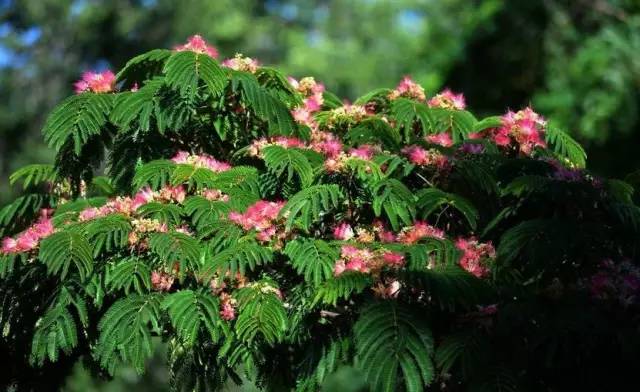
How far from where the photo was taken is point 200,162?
351 centimetres

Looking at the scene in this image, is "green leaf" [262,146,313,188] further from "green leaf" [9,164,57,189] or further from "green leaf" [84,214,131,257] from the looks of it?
"green leaf" [9,164,57,189]

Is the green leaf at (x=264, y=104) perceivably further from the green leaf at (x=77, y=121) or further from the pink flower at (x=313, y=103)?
the green leaf at (x=77, y=121)

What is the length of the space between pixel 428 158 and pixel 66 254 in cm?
148

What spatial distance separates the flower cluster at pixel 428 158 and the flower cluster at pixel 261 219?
64 cm

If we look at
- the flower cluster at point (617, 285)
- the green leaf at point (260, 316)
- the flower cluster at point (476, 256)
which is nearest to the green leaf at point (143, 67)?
the green leaf at point (260, 316)

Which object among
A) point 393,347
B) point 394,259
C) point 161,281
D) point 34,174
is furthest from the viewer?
point 34,174

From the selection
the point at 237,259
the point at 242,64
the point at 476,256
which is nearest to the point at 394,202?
the point at 476,256

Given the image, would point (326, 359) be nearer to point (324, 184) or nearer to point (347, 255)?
point (347, 255)

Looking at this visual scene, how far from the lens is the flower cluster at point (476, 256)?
10.1 feet

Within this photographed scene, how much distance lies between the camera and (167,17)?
68.2 ft

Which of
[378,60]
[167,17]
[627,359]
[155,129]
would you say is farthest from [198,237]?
[167,17]

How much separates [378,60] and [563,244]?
14836 mm

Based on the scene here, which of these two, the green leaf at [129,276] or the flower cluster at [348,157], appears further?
the flower cluster at [348,157]

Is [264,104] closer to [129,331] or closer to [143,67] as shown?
[143,67]
